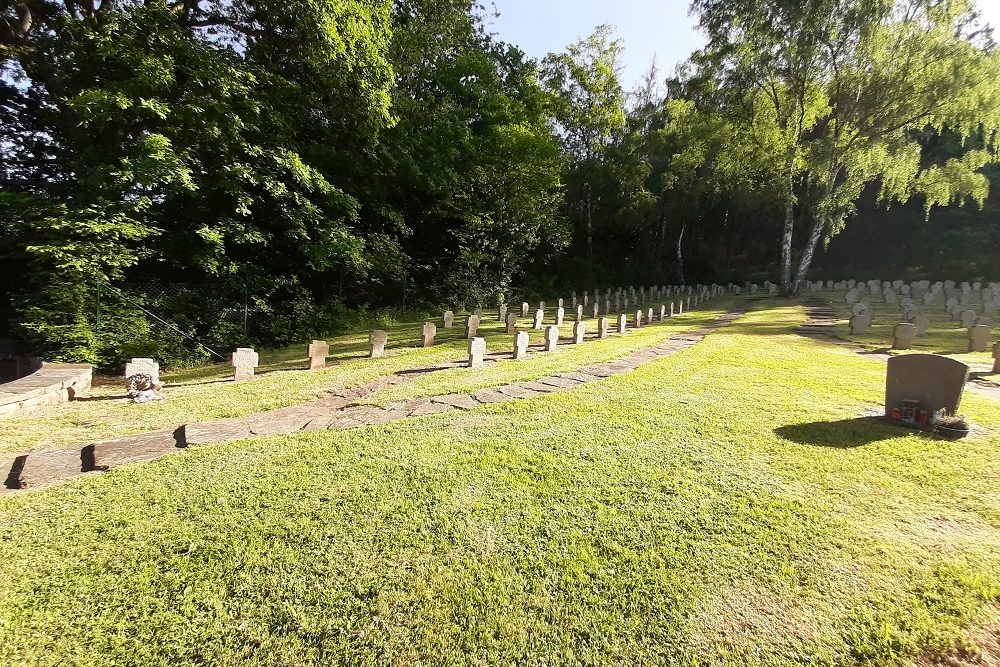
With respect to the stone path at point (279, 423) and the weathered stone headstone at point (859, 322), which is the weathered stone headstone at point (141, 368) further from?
the weathered stone headstone at point (859, 322)

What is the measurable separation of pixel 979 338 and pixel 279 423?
15278 millimetres

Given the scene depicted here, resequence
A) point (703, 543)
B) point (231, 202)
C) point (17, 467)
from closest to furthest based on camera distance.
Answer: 1. point (703, 543)
2. point (17, 467)
3. point (231, 202)

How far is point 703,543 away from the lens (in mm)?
2939

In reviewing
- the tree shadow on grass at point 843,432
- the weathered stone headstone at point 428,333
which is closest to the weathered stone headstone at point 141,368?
the weathered stone headstone at point 428,333

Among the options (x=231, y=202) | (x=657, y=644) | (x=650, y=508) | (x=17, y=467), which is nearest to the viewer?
(x=657, y=644)

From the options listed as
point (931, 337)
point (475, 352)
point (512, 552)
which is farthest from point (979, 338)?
point (512, 552)

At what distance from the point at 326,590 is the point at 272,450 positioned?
2256 mm

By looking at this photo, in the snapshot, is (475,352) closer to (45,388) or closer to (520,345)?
(520,345)

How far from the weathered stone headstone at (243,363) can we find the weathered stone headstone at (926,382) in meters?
9.46

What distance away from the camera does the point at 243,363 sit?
745cm

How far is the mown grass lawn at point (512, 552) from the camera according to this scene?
7.13 ft

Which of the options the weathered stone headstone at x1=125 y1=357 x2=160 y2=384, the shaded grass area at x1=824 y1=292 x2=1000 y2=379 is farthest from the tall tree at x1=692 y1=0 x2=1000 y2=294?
the weathered stone headstone at x1=125 y1=357 x2=160 y2=384

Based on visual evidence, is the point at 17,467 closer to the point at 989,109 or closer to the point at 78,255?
the point at 78,255

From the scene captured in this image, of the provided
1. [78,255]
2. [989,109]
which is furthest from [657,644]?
[989,109]
